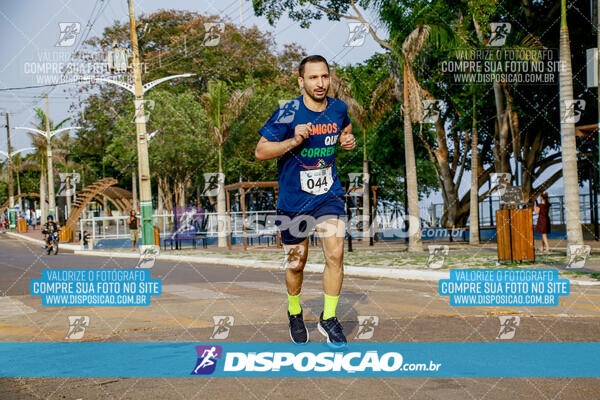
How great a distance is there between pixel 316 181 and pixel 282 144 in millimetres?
410

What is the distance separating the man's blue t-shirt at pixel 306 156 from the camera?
513cm

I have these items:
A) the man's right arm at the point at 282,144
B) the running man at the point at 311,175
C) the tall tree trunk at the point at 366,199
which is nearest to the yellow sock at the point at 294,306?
the running man at the point at 311,175

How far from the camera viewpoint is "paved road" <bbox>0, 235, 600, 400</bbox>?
→ 3840 mm

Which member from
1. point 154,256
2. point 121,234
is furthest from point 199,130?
point 154,256

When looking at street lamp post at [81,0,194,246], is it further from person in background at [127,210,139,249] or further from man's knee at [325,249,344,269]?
man's knee at [325,249,344,269]

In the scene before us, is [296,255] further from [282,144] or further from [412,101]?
[412,101]

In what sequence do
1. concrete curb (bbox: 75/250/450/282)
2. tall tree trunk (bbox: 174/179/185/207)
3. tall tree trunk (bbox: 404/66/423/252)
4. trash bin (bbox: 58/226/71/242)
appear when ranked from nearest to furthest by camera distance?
concrete curb (bbox: 75/250/450/282), tall tree trunk (bbox: 404/66/423/252), trash bin (bbox: 58/226/71/242), tall tree trunk (bbox: 174/179/185/207)

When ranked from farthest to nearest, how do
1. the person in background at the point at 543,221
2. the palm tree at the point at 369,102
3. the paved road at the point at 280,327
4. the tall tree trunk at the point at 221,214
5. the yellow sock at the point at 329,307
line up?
the tall tree trunk at the point at 221,214
the palm tree at the point at 369,102
the person in background at the point at 543,221
the yellow sock at the point at 329,307
the paved road at the point at 280,327

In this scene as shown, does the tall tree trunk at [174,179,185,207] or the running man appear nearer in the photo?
the running man

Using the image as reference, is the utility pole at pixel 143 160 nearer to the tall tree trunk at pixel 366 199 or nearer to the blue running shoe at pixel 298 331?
the tall tree trunk at pixel 366 199

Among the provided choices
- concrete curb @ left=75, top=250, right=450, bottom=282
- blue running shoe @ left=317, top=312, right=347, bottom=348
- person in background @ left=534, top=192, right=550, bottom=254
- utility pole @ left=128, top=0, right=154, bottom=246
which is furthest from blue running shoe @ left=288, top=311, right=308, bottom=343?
utility pole @ left=128, top=0, right=154, bottom=246

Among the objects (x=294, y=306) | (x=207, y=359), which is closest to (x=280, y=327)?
(x=294, y=306)

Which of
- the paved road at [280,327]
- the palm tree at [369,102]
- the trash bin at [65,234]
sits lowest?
the trash bin at [65,234]

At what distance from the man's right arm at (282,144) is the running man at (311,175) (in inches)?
0.4
